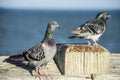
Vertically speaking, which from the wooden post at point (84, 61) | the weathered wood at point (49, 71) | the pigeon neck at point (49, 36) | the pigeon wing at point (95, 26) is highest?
the pigeon wing at point (95, 26)

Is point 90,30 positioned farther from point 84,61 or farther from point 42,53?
point 84,61

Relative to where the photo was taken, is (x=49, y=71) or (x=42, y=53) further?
(x=42, y=53)

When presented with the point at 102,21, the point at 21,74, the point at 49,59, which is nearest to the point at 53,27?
the point at 49,59

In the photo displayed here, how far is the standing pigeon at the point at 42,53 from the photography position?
11305mm

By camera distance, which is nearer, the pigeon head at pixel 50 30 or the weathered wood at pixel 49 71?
the weathered wood at pixel 49 71

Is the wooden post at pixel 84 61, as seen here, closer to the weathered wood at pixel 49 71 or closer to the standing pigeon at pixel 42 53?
the weathered wood at pixel 49 71

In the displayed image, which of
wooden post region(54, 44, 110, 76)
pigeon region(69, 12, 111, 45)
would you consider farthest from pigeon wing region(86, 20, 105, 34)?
wooden post region(54, 44, 110, 76)

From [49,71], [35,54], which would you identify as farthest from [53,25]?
[49,71]

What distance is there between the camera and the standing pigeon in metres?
11.3

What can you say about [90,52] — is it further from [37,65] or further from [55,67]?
[37,65]

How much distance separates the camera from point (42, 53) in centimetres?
1161

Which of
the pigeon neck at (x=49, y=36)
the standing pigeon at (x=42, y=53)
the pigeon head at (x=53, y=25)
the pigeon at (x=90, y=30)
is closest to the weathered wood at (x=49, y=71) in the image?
the standing pigeon at (x=42, y=53)

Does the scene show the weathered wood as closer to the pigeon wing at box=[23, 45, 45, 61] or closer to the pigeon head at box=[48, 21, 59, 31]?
the pigeon wing at box=[23, 45, 45, 61]

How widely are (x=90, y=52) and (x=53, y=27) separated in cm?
215
